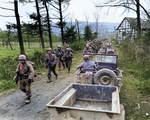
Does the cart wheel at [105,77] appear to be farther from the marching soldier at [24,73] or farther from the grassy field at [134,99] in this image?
the marching soldier at [24,73]

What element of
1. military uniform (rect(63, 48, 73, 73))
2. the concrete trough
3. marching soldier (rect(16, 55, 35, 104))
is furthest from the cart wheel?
military uniform (rect(63, 48, 73, 73))

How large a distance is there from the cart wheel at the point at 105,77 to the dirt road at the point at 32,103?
6.45 ft

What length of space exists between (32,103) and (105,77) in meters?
2.86

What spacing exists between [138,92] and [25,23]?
38.4 feet

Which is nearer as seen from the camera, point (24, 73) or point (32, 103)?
point (24, 73)

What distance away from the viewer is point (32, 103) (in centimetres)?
571

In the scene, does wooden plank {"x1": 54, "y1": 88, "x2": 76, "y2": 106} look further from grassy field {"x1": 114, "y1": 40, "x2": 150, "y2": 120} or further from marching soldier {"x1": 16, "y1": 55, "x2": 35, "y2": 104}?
marching soldier {"x1": 16, "y1": 55, "x2": 35, "y2": 104}

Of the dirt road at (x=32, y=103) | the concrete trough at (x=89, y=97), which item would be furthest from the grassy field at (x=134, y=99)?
the dirt road at (x=32, y=103)

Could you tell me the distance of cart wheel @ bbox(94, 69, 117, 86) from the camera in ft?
16.5

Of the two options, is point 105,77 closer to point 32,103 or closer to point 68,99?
point 68,99

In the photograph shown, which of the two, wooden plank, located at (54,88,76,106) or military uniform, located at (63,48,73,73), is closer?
wooden plank, located at (54,88,76,106)

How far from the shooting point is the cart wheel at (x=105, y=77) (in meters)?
5.03

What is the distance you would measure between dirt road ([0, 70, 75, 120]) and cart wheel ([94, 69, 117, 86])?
1.97 m

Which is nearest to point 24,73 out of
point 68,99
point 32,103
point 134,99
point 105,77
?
point 32,103
